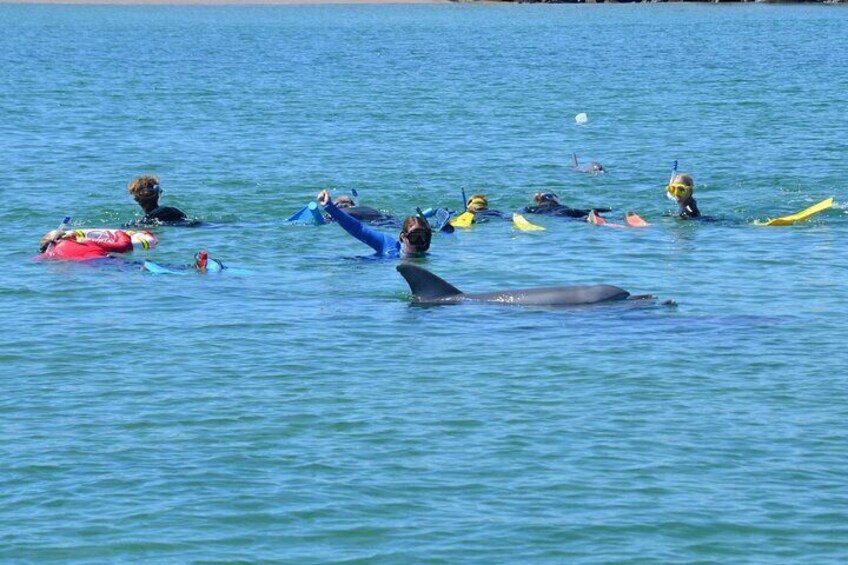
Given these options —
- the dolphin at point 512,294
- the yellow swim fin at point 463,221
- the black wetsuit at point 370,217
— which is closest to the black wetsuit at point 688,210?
the yellow swim fin at point 463,221

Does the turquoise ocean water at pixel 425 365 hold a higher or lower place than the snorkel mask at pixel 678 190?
lower

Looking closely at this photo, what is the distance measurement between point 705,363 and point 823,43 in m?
72.5

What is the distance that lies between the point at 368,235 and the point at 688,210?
682cm

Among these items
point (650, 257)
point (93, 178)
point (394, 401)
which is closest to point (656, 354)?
point (394, 401)

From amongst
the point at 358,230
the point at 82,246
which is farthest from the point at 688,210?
the point at 82,246

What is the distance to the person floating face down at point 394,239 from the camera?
73.6 ft

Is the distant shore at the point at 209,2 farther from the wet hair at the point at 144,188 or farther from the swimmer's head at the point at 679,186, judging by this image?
the wet hair at the point at 144,188

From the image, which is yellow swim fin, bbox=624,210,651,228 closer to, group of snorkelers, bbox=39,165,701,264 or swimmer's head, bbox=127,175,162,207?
group of snorkelers, bbox=39,165,701,264

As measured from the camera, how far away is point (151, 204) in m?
26.5

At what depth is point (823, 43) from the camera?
86.4m

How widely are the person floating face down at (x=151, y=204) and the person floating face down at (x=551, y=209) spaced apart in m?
6.10

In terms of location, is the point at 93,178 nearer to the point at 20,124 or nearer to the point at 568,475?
the point at 20,124

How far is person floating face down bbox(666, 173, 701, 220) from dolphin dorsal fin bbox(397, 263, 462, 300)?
710 cm

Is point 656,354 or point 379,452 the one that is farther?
point 656,354
